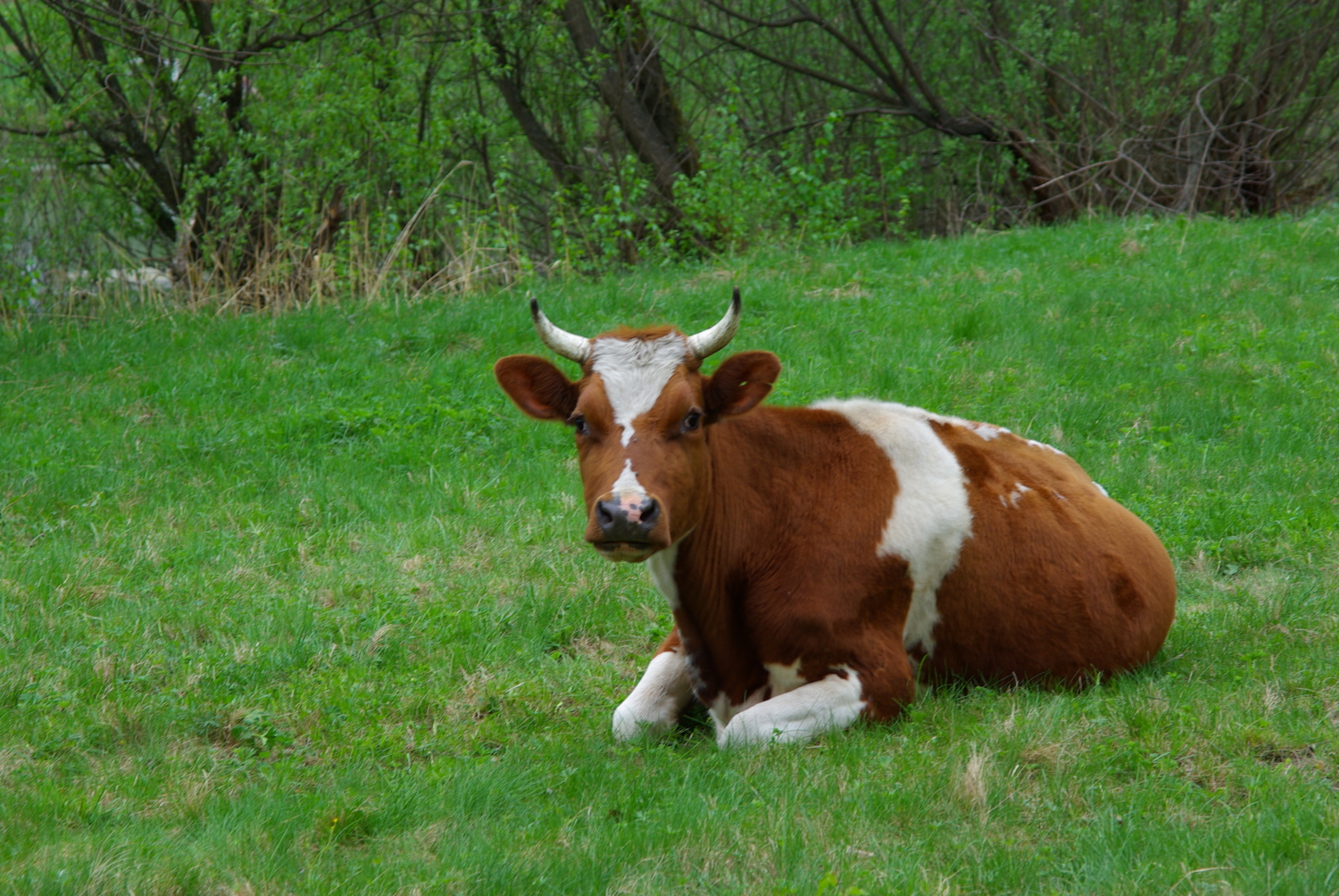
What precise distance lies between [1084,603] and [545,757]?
232 centimetres

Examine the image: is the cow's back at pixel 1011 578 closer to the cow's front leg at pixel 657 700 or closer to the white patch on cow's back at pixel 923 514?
the white patch on cow's back at pixel 923 514

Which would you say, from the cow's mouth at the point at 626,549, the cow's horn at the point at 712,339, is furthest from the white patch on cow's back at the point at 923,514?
the cow's mouth at the point at 626,549

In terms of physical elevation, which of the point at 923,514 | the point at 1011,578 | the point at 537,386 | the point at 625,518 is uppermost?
the point at 537,386

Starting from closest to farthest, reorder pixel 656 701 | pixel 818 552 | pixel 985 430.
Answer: pixel 818 552
pixel 656 701
pixel 985 430

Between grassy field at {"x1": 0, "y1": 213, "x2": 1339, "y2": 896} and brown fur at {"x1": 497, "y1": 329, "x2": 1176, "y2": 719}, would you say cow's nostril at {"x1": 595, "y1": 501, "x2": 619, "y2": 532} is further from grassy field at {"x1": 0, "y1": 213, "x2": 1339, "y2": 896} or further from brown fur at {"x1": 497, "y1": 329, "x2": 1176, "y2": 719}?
grassy field at {"x1": 0, "y1": 213, "x2": 1339, "y2": 896}

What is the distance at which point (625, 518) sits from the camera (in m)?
4.42

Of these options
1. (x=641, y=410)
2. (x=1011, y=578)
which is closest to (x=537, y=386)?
(x=641, y=410)

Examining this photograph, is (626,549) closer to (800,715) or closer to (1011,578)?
(800,715)

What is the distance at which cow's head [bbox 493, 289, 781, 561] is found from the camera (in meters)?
4.50

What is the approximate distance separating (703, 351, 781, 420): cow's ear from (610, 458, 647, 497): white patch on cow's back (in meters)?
0.59

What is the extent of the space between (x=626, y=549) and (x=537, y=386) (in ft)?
3.47

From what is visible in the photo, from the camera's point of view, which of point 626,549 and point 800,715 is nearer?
point 626,549

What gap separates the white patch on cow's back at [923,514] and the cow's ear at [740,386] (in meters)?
0.65

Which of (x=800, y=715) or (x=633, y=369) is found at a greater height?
(x=633, y=369)
